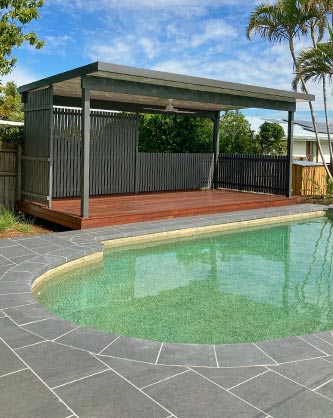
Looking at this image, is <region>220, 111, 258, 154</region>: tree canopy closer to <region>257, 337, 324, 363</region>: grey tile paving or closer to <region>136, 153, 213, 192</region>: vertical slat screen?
<region>136, 153, 213, 192</region>: vertical slat screen

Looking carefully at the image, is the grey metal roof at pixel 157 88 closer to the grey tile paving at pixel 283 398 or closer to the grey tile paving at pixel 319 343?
the grey tile paving at pixel 319 343

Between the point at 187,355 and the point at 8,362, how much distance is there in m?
1.23

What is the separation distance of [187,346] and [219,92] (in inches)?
306

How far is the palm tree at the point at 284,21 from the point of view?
12812 millimetres

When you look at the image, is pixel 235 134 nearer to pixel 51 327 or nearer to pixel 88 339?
pixel 51 327

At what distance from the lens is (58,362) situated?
9.68 ft

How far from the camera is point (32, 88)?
898 cm

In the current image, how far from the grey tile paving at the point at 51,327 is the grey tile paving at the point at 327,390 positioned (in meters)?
1.94

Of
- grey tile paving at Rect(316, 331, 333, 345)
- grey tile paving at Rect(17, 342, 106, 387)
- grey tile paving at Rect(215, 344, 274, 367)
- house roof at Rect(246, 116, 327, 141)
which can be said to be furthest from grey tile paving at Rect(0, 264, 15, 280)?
house roof at Rect(246, 116, 327, 141)

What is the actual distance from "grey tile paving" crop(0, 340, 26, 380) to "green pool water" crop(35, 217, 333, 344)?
108cm

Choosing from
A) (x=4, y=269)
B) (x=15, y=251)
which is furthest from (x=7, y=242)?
(x=4, y=269)

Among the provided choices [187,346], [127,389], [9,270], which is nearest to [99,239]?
[9,270]

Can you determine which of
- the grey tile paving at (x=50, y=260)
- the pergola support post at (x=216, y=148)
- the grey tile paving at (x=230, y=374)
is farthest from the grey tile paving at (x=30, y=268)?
the pergola support post at (x=216, y=148)

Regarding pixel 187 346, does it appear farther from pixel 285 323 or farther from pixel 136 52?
pixel 136 52
